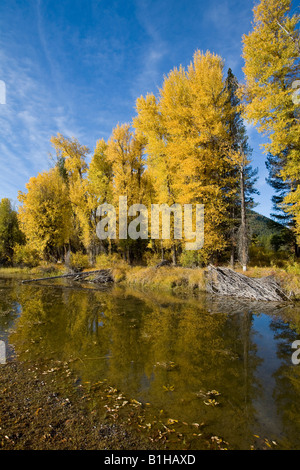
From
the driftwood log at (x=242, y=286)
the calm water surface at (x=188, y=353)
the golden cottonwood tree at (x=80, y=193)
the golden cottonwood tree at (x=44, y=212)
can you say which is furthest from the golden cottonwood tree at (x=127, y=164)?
the calm water surface at (x=188, y=353)

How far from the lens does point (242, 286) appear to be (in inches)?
461

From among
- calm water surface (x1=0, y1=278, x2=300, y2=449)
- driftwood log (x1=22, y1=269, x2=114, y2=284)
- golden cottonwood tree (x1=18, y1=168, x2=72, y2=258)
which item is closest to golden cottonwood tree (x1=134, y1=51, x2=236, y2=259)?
calm water surface (x1=0, y1=278, x2=300, y2=449)

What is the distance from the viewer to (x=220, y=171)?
50.6 feet

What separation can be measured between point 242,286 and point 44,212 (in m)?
19.5

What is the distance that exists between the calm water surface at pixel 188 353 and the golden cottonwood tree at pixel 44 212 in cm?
1279

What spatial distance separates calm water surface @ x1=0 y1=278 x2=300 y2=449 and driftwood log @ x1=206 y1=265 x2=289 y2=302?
83cm

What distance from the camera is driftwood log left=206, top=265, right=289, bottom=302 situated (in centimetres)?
1076

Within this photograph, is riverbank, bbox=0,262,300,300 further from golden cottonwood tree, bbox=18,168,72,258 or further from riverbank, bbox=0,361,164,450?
riverbank, bbox=0,361,164,450

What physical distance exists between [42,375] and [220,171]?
48.7ft

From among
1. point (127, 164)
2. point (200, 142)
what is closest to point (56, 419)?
point (200, 142)

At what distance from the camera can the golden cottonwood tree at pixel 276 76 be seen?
36.1 feet

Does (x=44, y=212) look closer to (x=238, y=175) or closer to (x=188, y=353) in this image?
(x=238, y=175)
